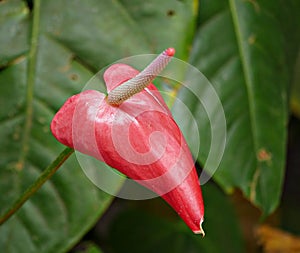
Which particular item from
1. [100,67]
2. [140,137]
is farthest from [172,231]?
[140,137]

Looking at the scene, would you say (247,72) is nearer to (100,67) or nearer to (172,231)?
(100,67)

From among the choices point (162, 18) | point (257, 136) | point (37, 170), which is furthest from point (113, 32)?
point (257, 136)

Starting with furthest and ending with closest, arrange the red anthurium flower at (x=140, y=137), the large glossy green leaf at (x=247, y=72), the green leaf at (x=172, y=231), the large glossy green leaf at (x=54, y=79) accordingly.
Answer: the green leaf at (x=172, y=231) < the large glossy green leaf at (x=247, y=72) < the large glossy green leaf at (x=54, y=79) < the red anthurium flower at (x=140, y=137)

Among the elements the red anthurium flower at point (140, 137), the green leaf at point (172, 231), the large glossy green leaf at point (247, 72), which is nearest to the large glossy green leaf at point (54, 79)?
the large glossy green leaf at point (247, 72)

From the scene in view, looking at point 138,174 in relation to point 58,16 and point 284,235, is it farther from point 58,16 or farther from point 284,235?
point 284,235

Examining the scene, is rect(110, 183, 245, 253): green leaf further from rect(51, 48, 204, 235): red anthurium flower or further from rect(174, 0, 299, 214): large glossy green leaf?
rect(51, 48, 204, 235): red anthurium flower

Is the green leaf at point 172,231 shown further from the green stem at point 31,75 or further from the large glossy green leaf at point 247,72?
the green stem at point 31,75
